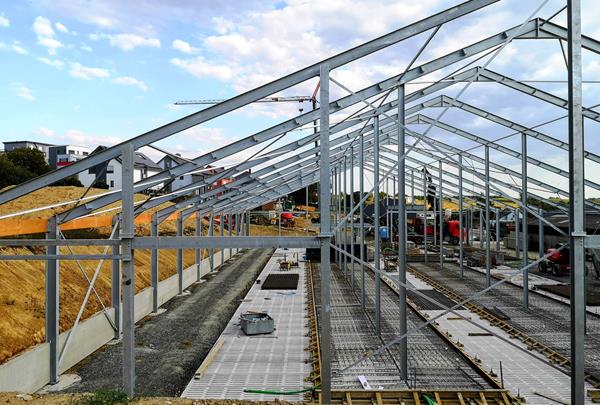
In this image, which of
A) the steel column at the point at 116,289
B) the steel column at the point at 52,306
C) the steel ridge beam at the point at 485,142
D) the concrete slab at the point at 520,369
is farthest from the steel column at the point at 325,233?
Result: the steel ridge beam at the point at 485,142

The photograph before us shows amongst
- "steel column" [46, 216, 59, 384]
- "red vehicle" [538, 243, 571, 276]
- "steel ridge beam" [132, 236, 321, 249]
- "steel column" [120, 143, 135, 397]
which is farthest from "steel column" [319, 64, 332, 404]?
"red vehicle" [538, 243, 571, 276]

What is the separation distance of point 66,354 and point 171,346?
2381mm

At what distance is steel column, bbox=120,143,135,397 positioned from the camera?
267 inches

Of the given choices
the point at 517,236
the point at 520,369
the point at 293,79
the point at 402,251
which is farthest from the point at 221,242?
the point at 517,236

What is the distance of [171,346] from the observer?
1104 centimetres

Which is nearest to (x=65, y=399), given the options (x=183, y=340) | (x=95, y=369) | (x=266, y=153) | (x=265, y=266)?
(x=95, y=369)

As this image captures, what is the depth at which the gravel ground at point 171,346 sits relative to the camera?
8.77 meters

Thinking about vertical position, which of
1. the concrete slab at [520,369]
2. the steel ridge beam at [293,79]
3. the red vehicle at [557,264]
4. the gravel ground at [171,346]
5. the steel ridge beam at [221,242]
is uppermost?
the steel ridge beam at [293,79]

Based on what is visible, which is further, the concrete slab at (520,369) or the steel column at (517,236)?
the steel column at (517,236)

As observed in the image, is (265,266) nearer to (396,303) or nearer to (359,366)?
(396,303)

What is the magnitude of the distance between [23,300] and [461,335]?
36.1ft

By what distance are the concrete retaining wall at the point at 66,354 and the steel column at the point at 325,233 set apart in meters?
5.30

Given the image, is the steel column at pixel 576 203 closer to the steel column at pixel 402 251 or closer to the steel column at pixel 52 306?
the steel column at pixel 402 251

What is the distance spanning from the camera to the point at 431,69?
8633 millimetres
